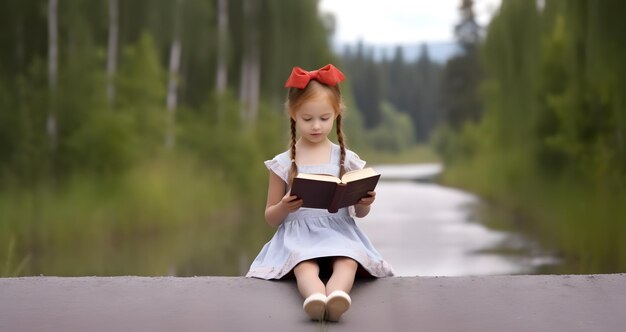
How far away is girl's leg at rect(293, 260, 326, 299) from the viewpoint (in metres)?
3.29

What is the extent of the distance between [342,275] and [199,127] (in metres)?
15.0

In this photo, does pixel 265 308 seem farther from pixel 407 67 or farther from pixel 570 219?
pixel 407 67

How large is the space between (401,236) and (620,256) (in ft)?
21.9

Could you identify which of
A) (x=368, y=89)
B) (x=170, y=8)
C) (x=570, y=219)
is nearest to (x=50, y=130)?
(x=170, y=8)

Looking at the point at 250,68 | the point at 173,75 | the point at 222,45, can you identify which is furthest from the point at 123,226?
the point at 250,68

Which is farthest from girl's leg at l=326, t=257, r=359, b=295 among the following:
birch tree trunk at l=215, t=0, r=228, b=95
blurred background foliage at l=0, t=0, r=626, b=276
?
birch tree trunk at l=215, t=0, r=228, b=95

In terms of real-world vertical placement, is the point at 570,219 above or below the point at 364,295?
below

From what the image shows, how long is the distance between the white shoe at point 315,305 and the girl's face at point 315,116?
597 millimetres

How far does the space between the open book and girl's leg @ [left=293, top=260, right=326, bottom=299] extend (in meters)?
0.21

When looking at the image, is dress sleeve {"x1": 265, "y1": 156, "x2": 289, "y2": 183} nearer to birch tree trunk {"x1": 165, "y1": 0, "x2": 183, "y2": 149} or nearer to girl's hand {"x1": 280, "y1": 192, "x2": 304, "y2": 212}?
girl's hand {"x1": 280, "y1": 192, "x2": 304, "y2": 212}

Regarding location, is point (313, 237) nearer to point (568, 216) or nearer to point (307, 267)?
point (307, 267)

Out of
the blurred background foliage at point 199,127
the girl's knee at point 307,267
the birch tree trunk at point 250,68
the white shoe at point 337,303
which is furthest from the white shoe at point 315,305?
the birch tree trunk at point 250,68

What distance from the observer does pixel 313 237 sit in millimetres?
3516

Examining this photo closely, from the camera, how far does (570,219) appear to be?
13.0 meters
